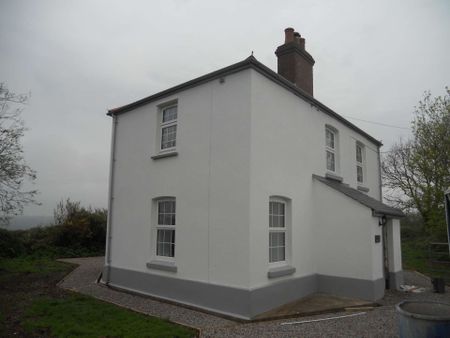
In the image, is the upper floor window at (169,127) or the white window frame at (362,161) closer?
the upper floor window at (169,127)

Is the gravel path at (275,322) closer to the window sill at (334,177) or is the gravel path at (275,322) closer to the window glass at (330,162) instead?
the window sill at (334,177)

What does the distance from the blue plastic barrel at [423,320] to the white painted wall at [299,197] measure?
3.36 meters

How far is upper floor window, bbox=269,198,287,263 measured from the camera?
9.26 m

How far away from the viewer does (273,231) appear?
9281 mm

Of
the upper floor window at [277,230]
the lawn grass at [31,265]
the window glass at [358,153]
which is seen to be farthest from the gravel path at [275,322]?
the window glass at [358,153]

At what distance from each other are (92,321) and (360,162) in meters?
12.6

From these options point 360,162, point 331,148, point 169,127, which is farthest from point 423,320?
point 360,162

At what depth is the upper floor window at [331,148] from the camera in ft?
41.5

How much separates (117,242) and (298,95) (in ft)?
25.6

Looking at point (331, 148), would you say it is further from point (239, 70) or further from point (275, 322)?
point (275, 322)

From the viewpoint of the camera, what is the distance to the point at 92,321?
24.5 ft

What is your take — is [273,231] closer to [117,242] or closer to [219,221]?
[219,221]

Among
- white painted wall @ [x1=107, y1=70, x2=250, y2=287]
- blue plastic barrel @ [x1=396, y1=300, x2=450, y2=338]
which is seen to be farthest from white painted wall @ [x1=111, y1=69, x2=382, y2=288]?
blue plastic barrel @ [x1=396, y1=300, x2=450, y2=338]

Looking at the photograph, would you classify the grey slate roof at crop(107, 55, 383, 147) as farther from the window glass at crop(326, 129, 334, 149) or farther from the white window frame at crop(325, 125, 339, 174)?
the window glass at crop(326, 129, 334, 149)
